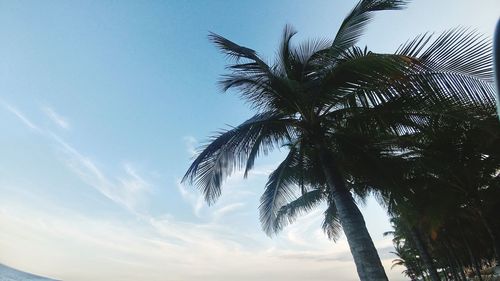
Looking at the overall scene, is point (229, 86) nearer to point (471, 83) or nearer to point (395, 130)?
point (395, 130)

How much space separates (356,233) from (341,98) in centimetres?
302

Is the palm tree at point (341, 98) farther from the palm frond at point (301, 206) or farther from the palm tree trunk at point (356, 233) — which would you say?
the palm frond at point (301, 206)

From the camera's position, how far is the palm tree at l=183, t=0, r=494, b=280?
5.73m

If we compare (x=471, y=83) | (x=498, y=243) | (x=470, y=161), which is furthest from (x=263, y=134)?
(x=498, y=243)

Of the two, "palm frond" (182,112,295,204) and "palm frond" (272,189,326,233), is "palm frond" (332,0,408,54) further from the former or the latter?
"palm frond" (272,189,326,233)

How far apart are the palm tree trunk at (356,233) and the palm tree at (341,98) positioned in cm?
2

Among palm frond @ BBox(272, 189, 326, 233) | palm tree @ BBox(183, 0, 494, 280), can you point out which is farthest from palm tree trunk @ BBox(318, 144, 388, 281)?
palm frond @ BBox(272, 189, 326, 233)

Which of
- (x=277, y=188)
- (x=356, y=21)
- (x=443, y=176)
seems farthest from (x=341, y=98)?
(x=443, y=176)

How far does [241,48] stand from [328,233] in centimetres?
1625

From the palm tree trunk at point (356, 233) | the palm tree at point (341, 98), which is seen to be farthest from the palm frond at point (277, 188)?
the palm tree trunk at point (356, 233)

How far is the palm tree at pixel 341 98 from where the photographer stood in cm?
573

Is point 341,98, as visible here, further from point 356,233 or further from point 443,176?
point 443,176

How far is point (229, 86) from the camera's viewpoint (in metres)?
8.12

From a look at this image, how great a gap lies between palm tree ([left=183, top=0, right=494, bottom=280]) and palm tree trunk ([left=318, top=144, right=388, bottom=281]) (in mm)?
17
